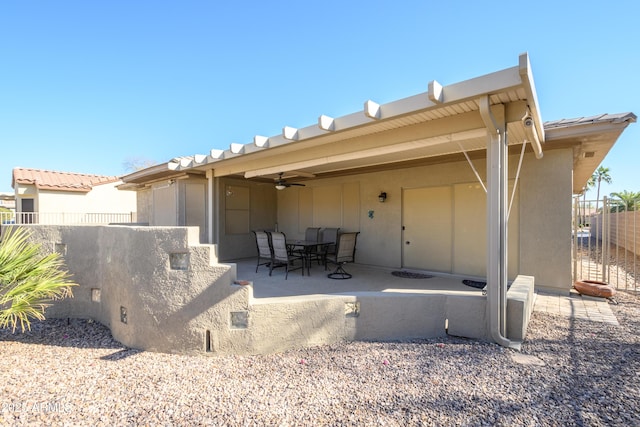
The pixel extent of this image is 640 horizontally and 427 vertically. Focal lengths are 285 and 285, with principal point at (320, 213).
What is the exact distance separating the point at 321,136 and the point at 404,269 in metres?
4.12

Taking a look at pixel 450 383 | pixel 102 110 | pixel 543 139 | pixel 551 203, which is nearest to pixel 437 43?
pixel 543 139

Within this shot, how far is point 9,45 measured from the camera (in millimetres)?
7977

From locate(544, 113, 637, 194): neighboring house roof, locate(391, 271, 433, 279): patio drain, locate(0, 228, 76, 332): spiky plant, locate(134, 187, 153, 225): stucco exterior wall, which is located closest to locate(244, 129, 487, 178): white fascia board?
locate(544, 113, 637, 194): neighboring house roof

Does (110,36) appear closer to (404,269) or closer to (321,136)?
(321,136)

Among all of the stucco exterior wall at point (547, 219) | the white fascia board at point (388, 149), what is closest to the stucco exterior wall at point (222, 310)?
the white fascia board at point (388, 149)

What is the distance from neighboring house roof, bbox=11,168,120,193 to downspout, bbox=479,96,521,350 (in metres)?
19.0

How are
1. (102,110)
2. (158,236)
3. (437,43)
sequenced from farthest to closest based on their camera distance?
1. (102,110)
2. (437,43)
3. (158,236)

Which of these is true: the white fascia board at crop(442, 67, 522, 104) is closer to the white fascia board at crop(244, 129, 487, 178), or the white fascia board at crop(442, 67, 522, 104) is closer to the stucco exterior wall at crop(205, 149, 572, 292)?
the white fascia board at crop(244, 129, 487, 178)

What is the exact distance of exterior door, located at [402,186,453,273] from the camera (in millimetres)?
6492

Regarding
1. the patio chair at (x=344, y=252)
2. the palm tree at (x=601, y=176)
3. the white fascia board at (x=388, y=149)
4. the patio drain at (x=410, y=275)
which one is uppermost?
the palm tree at (x=601, y=176)

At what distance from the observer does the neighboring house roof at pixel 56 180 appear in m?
14.2

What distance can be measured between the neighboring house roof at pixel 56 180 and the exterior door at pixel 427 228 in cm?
1707

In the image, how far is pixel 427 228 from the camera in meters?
6.78

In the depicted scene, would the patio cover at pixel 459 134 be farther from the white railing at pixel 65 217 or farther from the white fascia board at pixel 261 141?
the white railing at pixel 65 217
